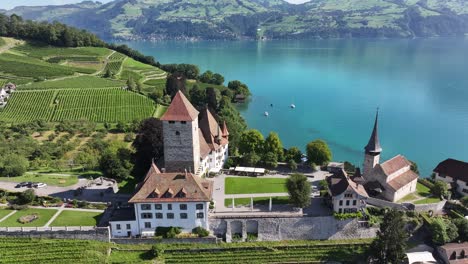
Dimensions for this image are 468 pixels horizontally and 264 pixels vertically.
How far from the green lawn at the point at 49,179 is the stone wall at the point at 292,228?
71.9 ft

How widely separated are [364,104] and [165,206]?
3428 inches

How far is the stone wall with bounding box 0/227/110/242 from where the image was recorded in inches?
1559

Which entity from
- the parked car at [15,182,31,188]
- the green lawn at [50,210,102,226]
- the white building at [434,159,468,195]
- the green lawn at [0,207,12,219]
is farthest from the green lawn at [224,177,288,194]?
the parked car at [15,182,31,188]

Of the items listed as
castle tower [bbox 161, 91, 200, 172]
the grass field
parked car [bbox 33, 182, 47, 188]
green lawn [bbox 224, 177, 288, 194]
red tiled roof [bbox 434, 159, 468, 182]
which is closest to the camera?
castle tower [bbox 161, 91, 200, 172]

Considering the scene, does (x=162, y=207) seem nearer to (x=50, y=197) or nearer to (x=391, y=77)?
(x=50, y=197)

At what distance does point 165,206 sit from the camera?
132ft

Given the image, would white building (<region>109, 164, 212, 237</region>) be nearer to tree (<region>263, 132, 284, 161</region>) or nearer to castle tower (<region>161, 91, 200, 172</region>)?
castle tower (<region>161, 91, 200, 172</region>)

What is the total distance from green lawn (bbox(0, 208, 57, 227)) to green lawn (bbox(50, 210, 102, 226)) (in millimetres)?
1241

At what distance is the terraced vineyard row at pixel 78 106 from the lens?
90500mm

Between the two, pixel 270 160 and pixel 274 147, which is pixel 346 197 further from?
pixel 274 147

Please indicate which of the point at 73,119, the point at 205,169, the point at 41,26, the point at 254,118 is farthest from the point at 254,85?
the point at 205,169

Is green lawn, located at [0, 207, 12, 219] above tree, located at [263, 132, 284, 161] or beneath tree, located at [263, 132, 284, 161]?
beneath

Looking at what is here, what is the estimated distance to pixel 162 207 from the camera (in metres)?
40.3

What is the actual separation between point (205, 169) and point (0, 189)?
2514 centimetres
